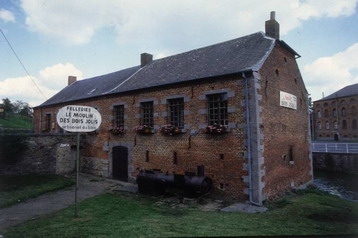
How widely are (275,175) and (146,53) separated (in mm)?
13111

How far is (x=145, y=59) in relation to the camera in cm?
2095

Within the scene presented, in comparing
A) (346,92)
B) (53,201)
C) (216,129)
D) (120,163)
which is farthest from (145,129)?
(346,92)

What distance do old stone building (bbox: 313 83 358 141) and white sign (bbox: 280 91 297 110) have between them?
122ft

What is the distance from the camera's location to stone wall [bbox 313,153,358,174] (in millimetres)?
24359

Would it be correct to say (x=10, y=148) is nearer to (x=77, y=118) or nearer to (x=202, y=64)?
(x=77, y=118)

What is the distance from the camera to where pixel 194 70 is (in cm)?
1445

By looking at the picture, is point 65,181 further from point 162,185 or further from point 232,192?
point 232,192

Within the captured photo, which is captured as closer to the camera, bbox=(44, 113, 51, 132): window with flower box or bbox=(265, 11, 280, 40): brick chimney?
bbox=(265, 11, 280, 40): brick chimney

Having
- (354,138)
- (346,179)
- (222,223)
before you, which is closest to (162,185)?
(222,223)

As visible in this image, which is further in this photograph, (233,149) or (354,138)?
(354,138)

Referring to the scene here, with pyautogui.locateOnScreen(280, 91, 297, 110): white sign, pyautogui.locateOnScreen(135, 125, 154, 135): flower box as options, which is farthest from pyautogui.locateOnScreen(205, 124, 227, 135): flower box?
pyautogui.locateOnScreen(280, 91, 297, 110): white sign

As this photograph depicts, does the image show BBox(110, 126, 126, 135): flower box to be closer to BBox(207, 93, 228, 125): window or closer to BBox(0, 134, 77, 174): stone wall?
BBox(0, 134, 77, 174): stone wall

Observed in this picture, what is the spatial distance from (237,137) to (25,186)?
414 inches

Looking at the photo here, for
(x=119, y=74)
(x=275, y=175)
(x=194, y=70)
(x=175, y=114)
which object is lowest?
(x=275, y=175)
